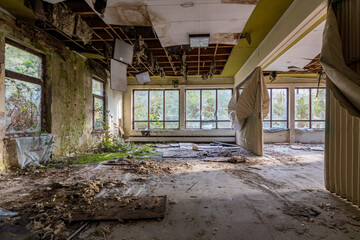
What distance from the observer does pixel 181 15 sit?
349 cm

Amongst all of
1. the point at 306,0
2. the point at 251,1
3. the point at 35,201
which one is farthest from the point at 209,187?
the point at 306,0

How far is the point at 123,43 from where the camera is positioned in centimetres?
479

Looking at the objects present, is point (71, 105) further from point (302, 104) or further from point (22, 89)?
point (302, 104)

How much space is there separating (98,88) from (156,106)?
3.15m

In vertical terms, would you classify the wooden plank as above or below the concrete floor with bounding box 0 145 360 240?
above

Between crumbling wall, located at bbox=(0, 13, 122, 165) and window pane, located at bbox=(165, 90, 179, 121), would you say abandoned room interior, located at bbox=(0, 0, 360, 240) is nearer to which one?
crumbling wall, located at bbox=(0, 13, 122, 165)

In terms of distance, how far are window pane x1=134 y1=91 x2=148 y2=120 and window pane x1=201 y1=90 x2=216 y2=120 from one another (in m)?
2.93

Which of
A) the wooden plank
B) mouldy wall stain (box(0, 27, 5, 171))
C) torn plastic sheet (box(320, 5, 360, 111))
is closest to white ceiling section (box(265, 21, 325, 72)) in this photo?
torn plastic sheet (box(320, 5, 360, 111))

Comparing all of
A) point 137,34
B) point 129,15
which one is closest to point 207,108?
point 137,34

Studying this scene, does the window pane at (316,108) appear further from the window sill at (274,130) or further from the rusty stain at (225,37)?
the rusty stain at (225,37)

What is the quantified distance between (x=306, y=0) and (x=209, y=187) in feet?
10.8

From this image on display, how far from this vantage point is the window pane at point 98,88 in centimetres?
695

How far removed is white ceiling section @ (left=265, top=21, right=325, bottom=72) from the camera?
168 inches

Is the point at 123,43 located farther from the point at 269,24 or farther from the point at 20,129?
the point at 269,24
